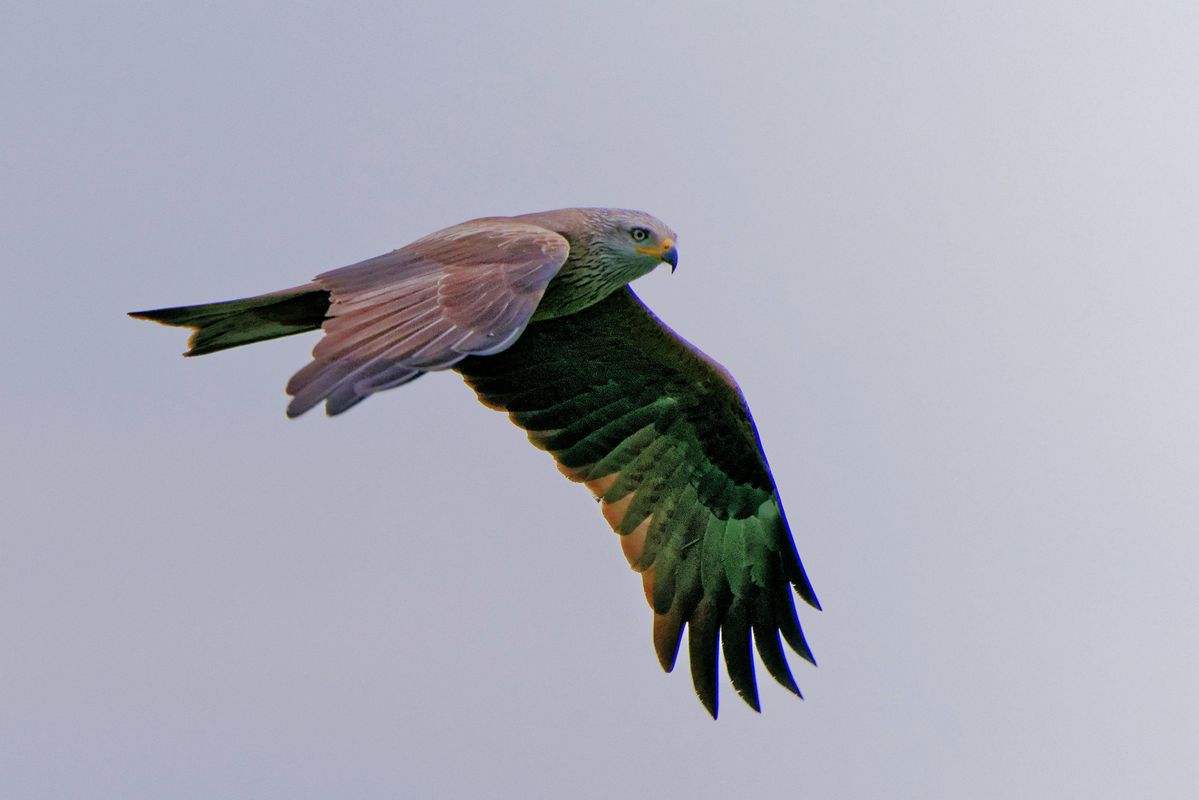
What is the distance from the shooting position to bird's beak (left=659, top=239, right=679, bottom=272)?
958 cm

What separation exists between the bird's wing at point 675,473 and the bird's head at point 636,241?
993 millimetres

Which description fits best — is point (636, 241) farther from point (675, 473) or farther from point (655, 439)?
point (675, 473)

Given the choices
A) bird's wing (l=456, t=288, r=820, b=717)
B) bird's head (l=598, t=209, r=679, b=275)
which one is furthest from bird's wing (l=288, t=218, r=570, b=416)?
bird's wing (l=456, t=288, r=820, b=717)

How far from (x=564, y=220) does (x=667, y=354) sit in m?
1.33

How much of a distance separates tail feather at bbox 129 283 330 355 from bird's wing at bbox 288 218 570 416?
49 centimetres

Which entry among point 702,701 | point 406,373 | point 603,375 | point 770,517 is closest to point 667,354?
point 603,375

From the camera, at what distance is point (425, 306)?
809 centimetres

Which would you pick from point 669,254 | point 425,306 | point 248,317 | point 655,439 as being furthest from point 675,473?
point 425,306

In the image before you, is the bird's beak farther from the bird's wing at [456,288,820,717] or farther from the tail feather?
the tail feather

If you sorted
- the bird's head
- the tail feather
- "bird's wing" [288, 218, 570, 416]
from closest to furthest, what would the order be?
"bird's wing" [288, 218, 570, 416] < the tail feather < the bird's head

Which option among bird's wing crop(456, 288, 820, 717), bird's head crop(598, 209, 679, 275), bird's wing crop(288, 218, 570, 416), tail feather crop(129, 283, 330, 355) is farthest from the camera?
bird's wing crop(456, 288, 820, 717)

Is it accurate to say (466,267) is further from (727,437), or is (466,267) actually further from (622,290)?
(727,437)

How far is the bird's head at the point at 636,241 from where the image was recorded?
953 cm

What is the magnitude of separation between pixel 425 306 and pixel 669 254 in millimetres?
1878
